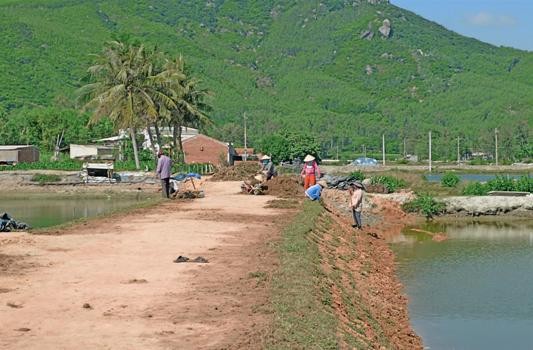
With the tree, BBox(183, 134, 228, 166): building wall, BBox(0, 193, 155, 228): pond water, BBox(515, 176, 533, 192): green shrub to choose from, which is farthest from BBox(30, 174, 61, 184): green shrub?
the tree

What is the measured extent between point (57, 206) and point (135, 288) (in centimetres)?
3071

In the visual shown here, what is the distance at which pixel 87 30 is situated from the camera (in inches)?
7662

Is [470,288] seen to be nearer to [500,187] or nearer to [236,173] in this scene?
[500,187]

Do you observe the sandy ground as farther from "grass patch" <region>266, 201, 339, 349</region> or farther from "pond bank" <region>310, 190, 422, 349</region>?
"pond bank" <region>310, 190, 422, 349</region>

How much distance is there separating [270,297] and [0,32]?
160391 millimetres

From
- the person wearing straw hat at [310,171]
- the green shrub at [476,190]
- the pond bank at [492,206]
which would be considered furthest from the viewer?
the green shrub at [476,190]

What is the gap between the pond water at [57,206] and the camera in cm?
3156

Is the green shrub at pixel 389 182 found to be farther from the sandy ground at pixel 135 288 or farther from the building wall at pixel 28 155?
the building wall at pixel 28 155

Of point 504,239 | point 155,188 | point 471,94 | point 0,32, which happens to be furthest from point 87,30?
point 504,239

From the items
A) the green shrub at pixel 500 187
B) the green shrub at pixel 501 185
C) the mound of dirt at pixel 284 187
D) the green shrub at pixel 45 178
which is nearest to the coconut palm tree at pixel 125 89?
the green shrub at pixel 45 178

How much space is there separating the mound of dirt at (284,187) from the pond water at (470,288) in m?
4.61

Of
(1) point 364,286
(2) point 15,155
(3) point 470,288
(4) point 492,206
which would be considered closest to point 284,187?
(4) point 492,206

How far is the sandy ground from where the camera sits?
8.09m

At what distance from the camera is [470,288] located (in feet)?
52.1
